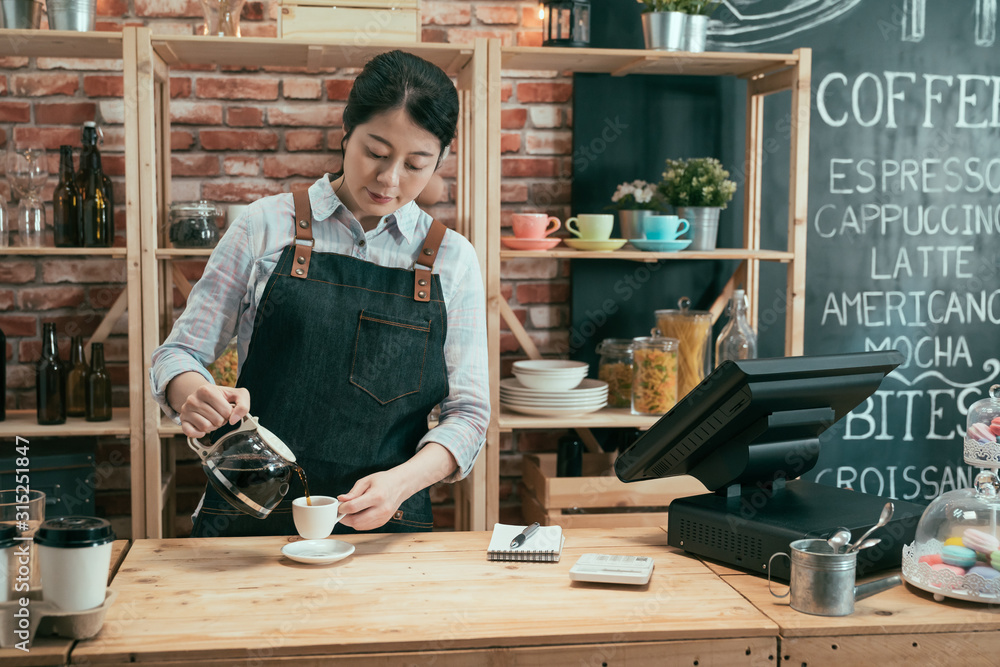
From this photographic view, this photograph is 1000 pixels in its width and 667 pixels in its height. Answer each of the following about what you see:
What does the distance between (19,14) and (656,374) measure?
206 cm

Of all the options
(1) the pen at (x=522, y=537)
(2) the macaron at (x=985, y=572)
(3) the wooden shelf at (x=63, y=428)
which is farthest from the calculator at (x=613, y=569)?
(3) the wooden shelf at (x=63, y=428)

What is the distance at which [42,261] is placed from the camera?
2760 mm

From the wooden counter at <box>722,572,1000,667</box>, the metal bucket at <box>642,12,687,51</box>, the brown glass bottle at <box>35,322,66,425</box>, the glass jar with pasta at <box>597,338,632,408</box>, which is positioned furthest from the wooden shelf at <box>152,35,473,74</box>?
the wooden counter at <box>722,572,1000,667</box>

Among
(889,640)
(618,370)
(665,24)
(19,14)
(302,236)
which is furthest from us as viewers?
(618,370)

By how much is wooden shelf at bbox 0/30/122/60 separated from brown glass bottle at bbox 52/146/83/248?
0.28 metres

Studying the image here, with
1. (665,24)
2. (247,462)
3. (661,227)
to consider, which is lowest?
(247,462)

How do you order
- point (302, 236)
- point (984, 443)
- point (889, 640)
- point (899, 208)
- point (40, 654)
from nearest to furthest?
point (40, 654)
point (889, 640)
point (984, 443)
point (302, 236)
point (899, 208)

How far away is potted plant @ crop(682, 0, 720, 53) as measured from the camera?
2623 millimetres

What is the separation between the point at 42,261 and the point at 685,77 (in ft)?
7.21

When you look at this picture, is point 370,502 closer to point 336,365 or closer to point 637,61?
point 336,365

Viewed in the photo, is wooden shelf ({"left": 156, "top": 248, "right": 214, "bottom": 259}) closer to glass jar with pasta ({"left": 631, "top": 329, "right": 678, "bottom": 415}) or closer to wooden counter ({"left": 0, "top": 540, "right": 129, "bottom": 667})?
glass jar with pasta ({"left": 631, "top": 329, "right": 678, "bottom": 415})

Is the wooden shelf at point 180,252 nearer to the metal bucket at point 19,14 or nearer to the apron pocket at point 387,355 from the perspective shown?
the metal bucket at point 19,14

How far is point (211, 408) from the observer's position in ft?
4.80

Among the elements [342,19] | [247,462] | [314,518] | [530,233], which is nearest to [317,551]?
[314,518]
